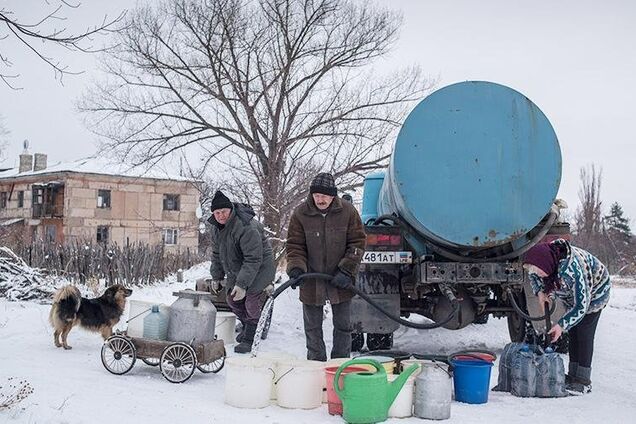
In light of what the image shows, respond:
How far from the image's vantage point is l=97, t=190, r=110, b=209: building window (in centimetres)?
4397

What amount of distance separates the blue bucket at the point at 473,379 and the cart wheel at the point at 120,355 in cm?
287

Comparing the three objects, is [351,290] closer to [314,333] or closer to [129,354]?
[314,333]

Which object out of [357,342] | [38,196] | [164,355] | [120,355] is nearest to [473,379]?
[164,355]

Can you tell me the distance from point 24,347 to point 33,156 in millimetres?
46553

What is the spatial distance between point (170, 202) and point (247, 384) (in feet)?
140

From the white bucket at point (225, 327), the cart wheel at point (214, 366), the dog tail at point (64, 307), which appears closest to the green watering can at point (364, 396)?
the cart wheel at point (214, 366)

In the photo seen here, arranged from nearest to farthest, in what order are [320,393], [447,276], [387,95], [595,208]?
[320,393] < [447,276] < [387,95] < [595,208]

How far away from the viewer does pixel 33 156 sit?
1962 inches

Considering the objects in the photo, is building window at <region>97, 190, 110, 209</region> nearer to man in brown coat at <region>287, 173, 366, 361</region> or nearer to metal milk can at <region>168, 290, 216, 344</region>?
metal milk can at <region>168, 290, 216, 344</region>

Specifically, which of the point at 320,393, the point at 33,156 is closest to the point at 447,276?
the point at 320,393

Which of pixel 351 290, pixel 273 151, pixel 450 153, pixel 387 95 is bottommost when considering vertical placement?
pixel 351 290

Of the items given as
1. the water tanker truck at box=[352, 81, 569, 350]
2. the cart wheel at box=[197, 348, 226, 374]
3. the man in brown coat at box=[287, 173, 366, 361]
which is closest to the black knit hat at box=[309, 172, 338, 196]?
the man in brown coat at box=[287, 173, 366, 361]

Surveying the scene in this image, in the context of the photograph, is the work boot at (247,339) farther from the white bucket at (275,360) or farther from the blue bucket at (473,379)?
the blue bucket at (473,379)

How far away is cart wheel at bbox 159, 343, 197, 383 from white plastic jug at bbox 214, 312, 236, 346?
1.17 m
